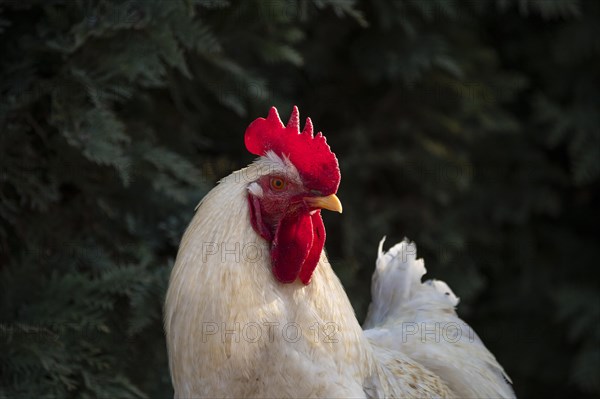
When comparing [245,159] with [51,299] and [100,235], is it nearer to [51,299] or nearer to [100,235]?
[100,235]

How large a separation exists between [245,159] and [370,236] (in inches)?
42.1

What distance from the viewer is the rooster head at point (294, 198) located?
252 centimetres

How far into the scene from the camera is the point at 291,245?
257 centimetres

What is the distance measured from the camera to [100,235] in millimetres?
A: 4094

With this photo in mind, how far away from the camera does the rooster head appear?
2523mm

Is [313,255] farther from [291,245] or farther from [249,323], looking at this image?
[249,323]

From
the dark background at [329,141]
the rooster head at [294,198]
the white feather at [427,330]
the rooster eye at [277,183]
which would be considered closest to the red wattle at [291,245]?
the rooster head at [294,198]

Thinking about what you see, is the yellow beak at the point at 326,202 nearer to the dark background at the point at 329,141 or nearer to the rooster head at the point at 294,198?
the rooster head at the point at 294,198

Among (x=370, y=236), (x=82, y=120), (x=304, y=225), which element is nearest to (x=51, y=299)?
(x=82, y=120)

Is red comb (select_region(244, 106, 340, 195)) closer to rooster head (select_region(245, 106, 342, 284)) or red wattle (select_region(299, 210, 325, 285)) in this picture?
rooster head (select_region(245, 106, 342, 284))

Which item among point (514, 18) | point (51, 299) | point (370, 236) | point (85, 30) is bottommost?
point (51, 299)

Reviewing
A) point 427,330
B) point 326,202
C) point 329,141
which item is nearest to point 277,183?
point 326,202

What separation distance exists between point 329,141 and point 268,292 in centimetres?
306

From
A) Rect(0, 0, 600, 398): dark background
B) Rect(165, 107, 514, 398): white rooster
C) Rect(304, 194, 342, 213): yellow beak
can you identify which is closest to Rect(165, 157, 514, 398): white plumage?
Rect(165, 107, 514, 398): white rooster
